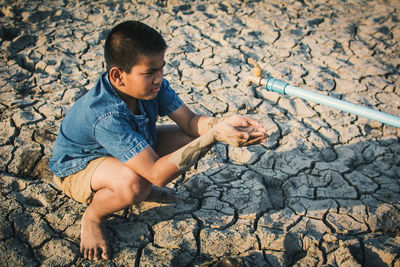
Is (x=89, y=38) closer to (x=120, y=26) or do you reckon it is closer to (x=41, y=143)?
(x=41, y=143)

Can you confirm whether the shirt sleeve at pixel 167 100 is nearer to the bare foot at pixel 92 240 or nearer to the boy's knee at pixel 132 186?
the boy's knee at pixel 132 186

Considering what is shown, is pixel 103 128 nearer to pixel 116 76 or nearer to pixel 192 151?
pixel 116 76

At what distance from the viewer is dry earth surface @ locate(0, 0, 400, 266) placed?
167 cm

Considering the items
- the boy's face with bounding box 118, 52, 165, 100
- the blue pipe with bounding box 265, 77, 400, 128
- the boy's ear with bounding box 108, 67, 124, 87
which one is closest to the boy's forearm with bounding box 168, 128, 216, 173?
the boy's face with bounding box 118, 52, 165, 100

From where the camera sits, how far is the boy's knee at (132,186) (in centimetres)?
150

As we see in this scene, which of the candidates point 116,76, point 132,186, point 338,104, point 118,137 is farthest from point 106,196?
point 338,104

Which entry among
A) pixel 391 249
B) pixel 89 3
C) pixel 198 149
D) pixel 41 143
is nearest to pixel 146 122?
pixel 198 149

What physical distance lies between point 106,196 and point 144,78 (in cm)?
64

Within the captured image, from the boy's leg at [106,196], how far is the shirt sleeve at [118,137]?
13 centimetres

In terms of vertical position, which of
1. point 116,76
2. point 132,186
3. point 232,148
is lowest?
point 232,148

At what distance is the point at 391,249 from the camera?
160 centimetres

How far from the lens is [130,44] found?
141 centimetres

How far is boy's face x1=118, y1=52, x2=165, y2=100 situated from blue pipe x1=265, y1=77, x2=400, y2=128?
1244 mm

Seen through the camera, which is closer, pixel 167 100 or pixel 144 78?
pixel 144 78
